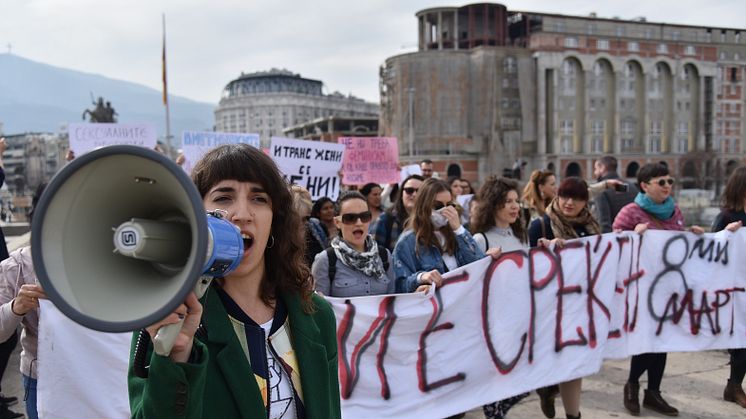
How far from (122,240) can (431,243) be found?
3.04 metres

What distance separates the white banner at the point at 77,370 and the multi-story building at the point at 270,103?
Answer: 129m

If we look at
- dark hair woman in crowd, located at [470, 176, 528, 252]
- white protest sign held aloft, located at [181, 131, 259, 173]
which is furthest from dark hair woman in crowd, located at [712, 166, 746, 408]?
white protest sign held aloft, located at [181, 131, 259, 173]

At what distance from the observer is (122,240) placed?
1.16 metres

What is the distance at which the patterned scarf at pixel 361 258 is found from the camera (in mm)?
3766

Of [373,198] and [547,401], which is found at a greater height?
[373,198]

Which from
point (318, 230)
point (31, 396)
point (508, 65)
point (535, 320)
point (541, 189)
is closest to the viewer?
point (31, 396)

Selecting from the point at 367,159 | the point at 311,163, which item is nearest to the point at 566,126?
the point at 367,159

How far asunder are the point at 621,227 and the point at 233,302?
410 centimetres

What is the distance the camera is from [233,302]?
166cm

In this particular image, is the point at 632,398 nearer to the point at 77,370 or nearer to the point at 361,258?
the point at 361,258

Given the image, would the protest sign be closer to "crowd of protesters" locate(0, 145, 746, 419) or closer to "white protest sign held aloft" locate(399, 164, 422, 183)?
"white protest sign held aloft" locate(399, 164, 422, 183)

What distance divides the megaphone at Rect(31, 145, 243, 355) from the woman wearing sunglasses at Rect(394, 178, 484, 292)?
9.19ft

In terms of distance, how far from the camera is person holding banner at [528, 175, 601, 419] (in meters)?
4.34

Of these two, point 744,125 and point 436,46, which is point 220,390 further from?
point 744,125
